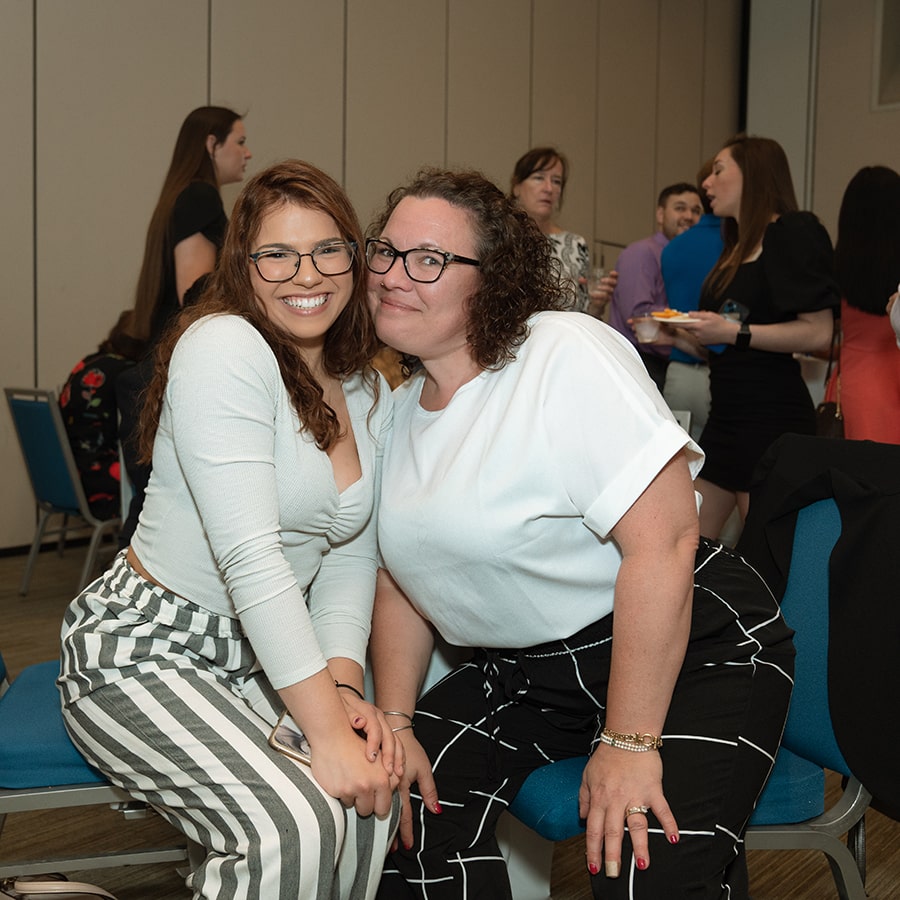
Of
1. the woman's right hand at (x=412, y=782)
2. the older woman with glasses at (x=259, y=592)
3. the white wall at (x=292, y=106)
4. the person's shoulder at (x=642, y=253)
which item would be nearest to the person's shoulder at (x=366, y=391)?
the older woman with glasses at (x=259, y=592)

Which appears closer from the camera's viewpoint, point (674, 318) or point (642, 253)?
point (674, 318)

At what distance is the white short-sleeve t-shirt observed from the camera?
137 centimetres

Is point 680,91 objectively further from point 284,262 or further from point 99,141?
point 284,262

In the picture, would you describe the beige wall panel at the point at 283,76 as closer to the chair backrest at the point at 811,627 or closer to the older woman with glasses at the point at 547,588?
the older woman with glasses at the point at 547,588

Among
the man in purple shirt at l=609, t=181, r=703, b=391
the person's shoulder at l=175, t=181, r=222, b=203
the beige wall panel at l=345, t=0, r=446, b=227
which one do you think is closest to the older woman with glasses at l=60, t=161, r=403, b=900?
the person's shoulder at l=175, t=181, r=222, b=203

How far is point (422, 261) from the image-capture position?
59.4 inches

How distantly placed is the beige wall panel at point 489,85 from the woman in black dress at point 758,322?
3.64 m

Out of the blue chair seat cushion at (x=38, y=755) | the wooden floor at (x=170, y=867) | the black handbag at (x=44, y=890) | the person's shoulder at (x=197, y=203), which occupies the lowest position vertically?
the wooden floor at (x=170, y=867)

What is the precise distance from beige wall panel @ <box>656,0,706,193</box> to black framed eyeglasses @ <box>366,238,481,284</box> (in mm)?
7506

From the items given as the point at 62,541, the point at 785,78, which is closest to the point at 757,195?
the point at 62,541

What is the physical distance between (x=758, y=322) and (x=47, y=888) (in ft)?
8.34

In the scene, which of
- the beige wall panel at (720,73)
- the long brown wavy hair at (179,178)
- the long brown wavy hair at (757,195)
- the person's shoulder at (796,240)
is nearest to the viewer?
the person's shoulder at (796,240)

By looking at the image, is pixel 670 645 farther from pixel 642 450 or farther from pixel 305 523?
pixel 305 523

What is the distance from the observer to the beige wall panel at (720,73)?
8781 millimetres
